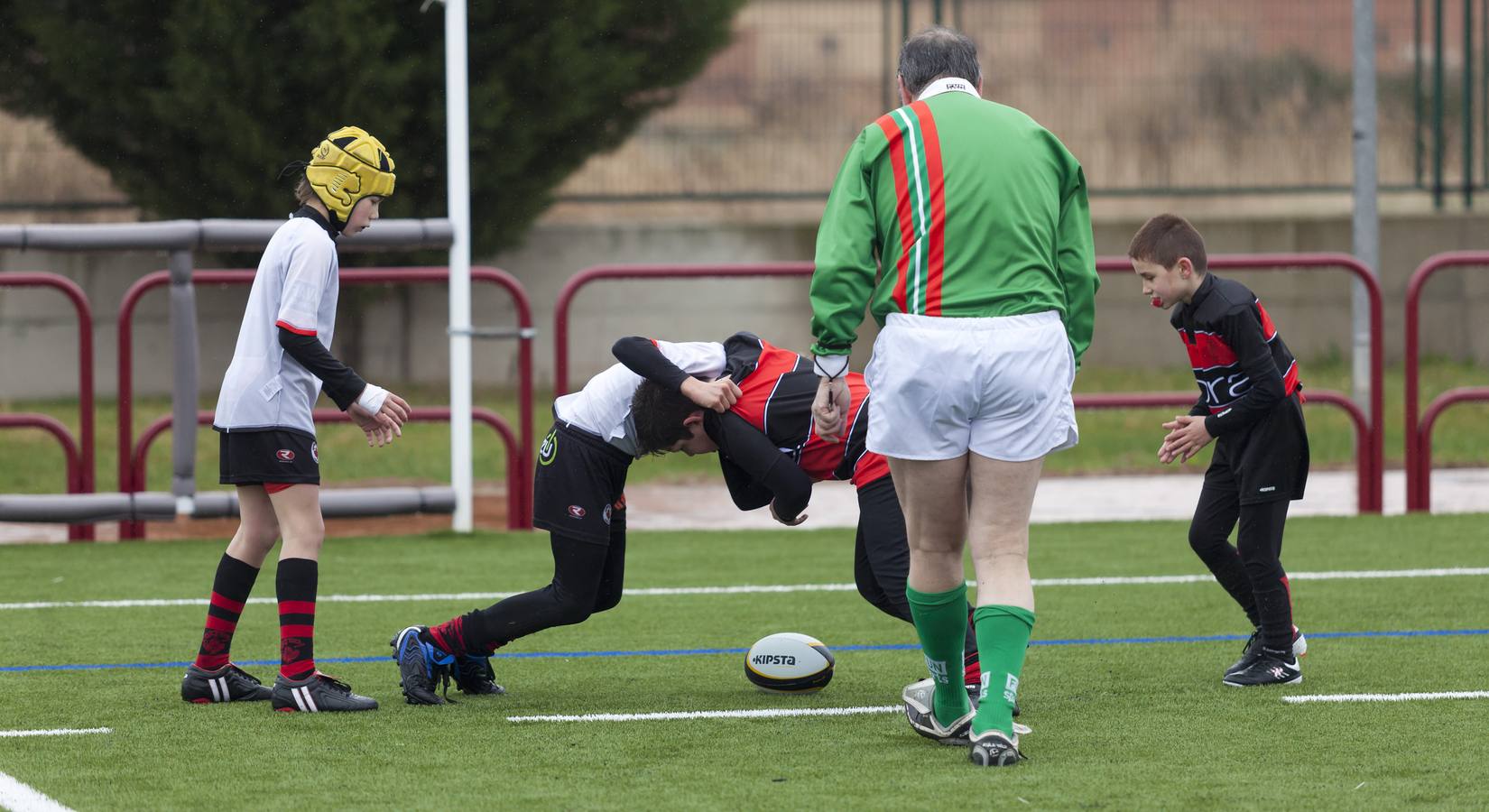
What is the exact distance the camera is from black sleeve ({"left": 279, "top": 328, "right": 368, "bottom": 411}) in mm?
5281

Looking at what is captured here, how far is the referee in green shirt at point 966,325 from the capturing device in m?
4.54

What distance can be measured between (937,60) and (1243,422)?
1.61 meters

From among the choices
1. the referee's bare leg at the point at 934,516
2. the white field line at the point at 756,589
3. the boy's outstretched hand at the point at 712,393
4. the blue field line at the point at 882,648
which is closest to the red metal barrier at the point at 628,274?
the white field line at the point at 756,589

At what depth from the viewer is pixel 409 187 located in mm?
16391

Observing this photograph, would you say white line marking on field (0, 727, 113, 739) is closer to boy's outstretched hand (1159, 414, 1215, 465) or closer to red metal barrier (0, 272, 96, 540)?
boy's outstretched hand (1159, 414, 1215, 465)

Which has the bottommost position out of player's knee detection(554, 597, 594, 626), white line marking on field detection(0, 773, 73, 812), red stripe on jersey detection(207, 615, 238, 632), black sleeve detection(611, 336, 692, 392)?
white line marking on field detection(0, 773, 73, 812)

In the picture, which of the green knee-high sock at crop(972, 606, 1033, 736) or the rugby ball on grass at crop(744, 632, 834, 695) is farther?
the rugby ball on grass at crop(744, 632, 834, 695)

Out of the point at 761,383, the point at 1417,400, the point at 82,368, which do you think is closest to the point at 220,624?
the point at 761,383

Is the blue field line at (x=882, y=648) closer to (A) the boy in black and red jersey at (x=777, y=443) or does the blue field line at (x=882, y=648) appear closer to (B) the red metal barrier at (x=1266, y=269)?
(A) the boy in black and red jersey at (x=777, y=443)

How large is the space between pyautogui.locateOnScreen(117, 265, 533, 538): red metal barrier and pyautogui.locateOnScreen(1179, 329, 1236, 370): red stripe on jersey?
442cm

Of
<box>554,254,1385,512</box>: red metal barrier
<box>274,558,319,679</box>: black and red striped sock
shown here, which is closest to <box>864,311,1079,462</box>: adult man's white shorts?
<box>274,558,319,679</box>: black and red striped sock

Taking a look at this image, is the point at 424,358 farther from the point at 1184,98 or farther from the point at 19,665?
the point at 19,665

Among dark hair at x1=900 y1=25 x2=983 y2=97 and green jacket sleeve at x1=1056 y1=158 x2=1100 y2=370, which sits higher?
dark hair at x1=900 y1=25 x2=983 y2=97

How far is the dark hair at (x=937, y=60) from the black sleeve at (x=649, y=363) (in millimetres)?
1052
